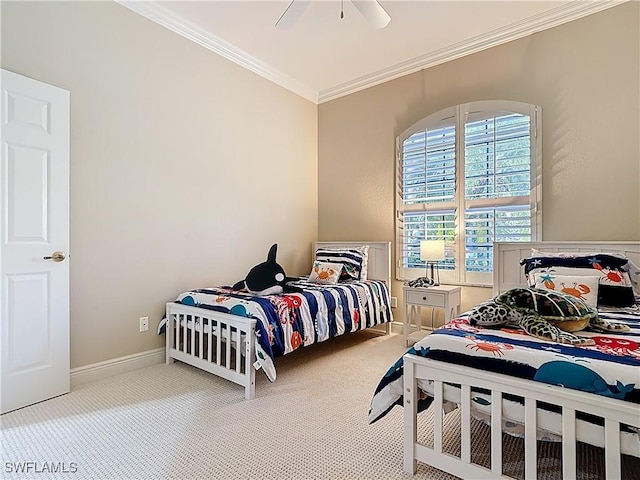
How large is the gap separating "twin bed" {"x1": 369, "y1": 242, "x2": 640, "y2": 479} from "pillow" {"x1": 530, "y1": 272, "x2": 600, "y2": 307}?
392mm

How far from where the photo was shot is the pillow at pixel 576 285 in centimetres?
223

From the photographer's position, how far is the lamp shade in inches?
133

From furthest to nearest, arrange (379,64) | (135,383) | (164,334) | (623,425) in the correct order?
(379,64) < (164,334) < (135,383) < (623,425)

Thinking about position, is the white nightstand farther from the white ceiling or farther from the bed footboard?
the white ceiling

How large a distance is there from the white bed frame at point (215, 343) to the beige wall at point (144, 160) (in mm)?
194

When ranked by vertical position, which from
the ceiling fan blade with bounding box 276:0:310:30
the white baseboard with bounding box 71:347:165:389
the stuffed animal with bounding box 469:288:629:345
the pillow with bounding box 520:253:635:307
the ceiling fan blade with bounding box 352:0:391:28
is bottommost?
the white baseboard with bounding box 71:347:165:389

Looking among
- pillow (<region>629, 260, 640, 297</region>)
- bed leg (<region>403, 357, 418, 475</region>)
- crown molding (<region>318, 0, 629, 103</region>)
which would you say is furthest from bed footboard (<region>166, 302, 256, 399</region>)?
crown molding (<region>318, 0, 629, 103</region>)

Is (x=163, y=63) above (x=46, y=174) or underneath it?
above

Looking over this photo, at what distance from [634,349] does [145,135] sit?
340 cm

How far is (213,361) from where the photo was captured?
2916 millimetres

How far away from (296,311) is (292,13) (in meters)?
2.11

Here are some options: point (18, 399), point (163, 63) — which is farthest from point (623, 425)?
point (163, 63)

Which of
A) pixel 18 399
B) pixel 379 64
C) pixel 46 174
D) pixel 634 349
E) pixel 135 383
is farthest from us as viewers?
pixel 379 64

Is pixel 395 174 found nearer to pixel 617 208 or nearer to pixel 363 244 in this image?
pixel 363 244
